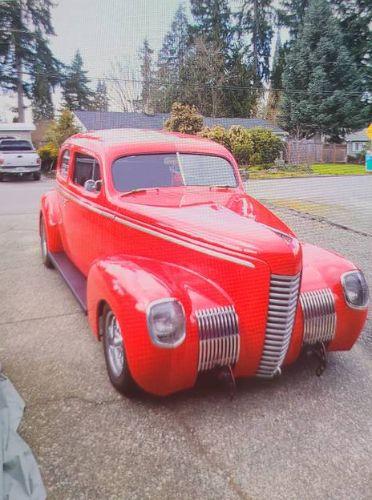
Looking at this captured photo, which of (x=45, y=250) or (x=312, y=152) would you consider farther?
(x=312, y=152)

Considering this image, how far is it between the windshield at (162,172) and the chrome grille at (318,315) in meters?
1.51

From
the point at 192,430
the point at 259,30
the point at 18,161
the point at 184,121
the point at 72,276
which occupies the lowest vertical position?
the point at 192,430

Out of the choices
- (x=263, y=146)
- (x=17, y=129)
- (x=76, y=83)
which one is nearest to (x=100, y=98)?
(x=17, y=129)

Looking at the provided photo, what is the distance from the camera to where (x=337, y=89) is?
101ft

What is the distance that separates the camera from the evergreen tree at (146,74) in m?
14.2

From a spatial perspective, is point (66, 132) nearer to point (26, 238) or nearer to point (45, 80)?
point (45, 80)

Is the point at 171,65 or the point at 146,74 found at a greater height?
the point at 171,65

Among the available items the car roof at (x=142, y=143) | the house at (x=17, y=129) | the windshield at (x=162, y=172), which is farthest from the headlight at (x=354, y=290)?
the house at (x=17, y=129)

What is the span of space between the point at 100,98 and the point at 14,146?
9.97 meters

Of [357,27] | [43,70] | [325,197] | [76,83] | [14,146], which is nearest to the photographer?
[43,70]

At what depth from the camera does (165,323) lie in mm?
2400

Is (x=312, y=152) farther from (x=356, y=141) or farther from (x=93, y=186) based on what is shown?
(x=93, y=186)

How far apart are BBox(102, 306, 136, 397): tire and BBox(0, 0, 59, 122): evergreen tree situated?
4702mm

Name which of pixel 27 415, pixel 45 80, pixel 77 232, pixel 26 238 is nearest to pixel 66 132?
pixel 45 80
